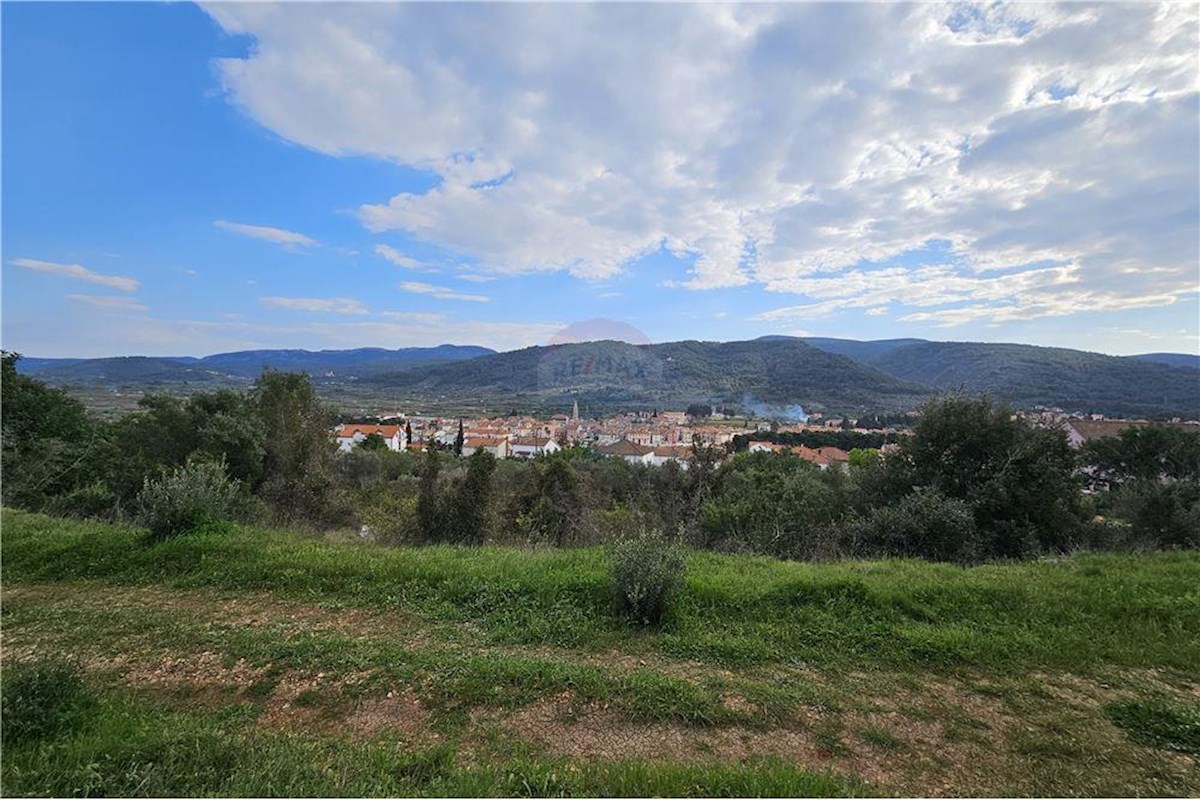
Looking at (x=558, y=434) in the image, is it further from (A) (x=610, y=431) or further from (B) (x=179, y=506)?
(B) (x=179, y=506)

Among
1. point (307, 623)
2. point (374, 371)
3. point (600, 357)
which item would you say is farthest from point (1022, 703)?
point (374, 371)

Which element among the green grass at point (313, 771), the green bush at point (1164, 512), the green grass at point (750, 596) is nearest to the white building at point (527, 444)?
the green bush at point (1164, 512)

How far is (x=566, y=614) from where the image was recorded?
5.00 m

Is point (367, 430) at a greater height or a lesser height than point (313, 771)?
lesser

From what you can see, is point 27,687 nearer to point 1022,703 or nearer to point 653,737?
point 653,737

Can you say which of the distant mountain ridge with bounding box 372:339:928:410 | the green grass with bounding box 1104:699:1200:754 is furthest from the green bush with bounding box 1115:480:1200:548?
the distant mountain ridge with bounding box 372:339:928:410

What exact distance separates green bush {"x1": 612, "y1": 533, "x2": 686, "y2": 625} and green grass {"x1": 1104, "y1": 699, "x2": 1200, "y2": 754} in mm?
3181

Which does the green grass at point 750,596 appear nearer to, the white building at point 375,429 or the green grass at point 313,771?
the green grass at point 313,771

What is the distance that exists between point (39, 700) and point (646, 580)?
422 centimetres

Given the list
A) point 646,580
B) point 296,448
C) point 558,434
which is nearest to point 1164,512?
point 646,580

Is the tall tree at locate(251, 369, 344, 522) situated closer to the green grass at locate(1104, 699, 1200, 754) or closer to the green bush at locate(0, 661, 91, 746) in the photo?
the green bush at locate(0, 661, 91, 746)

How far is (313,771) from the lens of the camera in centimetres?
259

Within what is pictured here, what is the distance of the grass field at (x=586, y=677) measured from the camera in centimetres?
277

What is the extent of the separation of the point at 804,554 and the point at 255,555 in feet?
26.9
